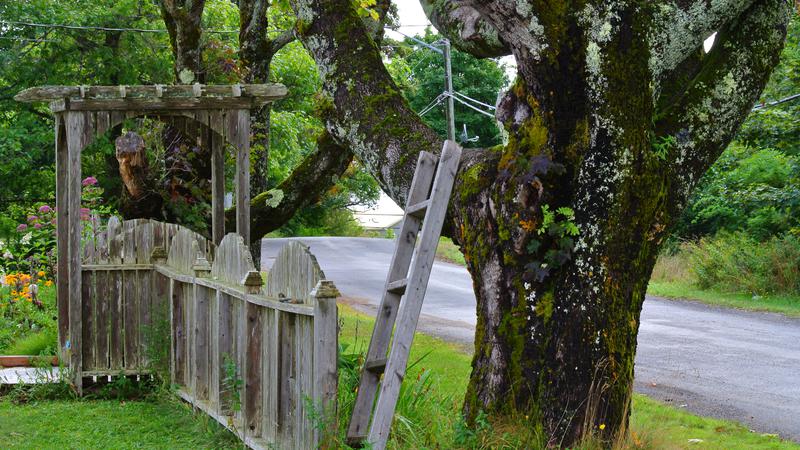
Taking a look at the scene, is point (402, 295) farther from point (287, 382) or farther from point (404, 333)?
point (287, 382)

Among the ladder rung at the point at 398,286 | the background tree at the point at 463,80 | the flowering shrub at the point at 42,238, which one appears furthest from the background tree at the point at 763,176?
the background tree at the point at 463,80

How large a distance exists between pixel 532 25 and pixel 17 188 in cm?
2418

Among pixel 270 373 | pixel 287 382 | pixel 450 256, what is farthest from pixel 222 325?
pixel 450 256

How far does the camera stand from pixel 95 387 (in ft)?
31.1

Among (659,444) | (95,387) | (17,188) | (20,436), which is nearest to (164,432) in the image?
(20,436)

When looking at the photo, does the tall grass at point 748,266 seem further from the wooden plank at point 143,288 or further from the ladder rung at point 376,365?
the ladder rung at point 376,365

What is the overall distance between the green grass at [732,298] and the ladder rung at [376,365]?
13.1 metres

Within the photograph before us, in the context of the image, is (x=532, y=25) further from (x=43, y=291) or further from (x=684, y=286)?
(x=684, y=286)

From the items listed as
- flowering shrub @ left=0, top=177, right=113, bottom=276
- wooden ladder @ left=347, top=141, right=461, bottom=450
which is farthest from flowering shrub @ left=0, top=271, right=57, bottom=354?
wooden ladder @ left=347, top=141, right=461, bottom=450

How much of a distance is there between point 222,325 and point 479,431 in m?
2.38

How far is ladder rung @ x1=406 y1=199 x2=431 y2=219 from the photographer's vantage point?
5456mm

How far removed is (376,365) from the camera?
17.8ft

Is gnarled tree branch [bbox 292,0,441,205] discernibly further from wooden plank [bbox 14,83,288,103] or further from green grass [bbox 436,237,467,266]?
green grass [bbox 436,237,467,266]

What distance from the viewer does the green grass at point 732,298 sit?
17594mm
